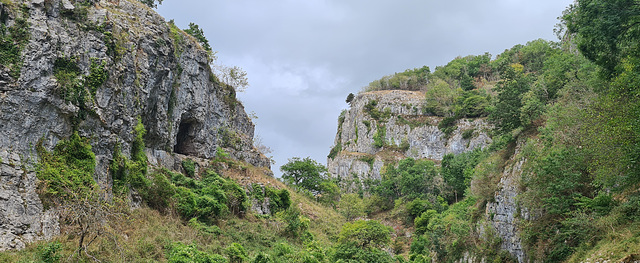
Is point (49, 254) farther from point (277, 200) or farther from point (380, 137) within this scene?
point (380, 137)

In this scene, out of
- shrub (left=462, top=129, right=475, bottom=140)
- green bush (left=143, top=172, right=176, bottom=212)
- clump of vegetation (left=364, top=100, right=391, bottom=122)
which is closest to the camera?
green bush (left=143, top=172, right=176, bottom=212)

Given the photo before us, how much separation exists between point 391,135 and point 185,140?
46.2 metres

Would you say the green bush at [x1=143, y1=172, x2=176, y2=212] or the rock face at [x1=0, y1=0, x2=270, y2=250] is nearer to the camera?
the rock face at [x1=0, y1=0, x2=270, y2=250]

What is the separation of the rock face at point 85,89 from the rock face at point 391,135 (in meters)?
44.5

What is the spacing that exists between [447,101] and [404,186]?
24.1m

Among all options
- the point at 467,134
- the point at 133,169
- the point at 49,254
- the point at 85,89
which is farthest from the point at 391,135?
the point at 49,254

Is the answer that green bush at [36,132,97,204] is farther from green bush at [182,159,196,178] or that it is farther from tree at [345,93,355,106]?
tree at [345,93,355,106]

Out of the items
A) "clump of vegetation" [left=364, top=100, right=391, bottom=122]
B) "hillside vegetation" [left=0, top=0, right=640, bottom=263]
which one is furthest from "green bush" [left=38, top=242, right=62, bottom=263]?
"clump of vegetation" [left=364, top=100, right=391, bottom=122]

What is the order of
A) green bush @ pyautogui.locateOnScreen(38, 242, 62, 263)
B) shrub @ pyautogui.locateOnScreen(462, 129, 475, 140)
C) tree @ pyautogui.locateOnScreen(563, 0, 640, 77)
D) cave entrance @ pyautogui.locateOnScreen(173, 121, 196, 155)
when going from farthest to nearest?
shrub @ pyautogui.locateOnScreen(462, 129, 475, 140)
cave entrance @ pyautogui.locateOnScreen(173, 121, 196, 155)
tree @ pyautogui.locateOnScreen(563, 0, 640, 77)
green bush @ pyautogui.locateOnScreen(38, 242, 62, 263)

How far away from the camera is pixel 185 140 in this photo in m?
29.9

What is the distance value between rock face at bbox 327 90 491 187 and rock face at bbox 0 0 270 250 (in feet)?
146

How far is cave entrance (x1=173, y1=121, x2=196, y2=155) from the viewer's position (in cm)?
2955

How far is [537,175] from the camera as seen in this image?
57.7ft

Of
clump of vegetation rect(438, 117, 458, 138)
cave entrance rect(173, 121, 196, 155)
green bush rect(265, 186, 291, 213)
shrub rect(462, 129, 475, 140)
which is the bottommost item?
green bush rect(265, 186, 291, 213)
